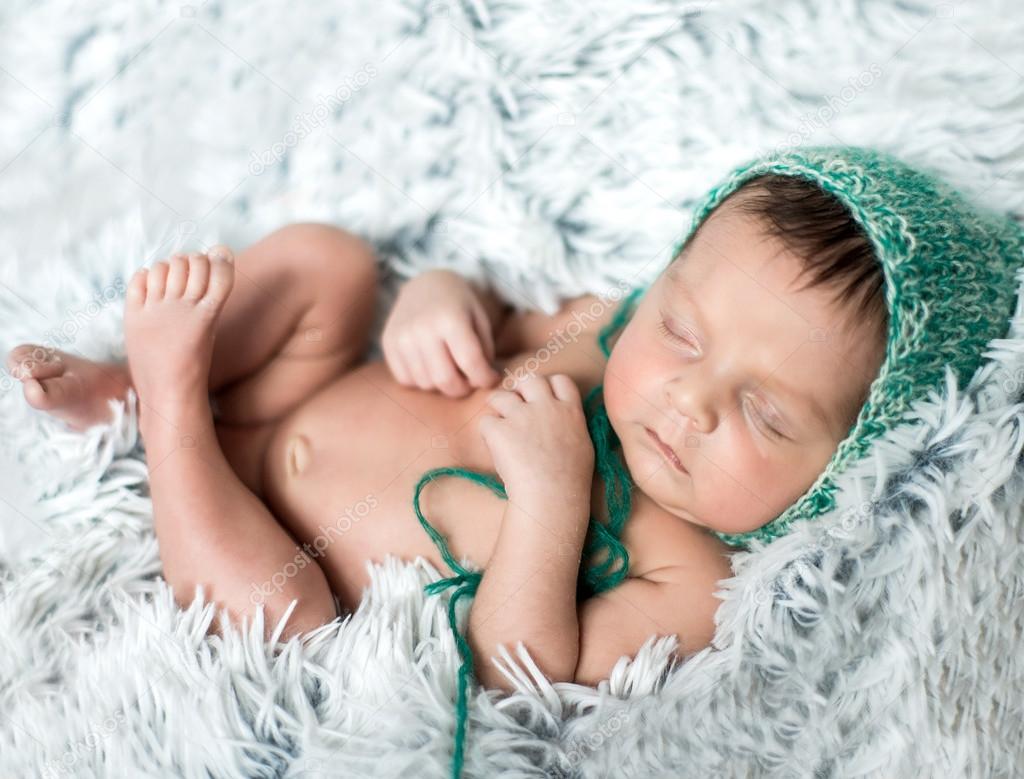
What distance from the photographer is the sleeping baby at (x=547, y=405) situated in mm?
1076

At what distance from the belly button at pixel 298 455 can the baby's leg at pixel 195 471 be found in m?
0.08

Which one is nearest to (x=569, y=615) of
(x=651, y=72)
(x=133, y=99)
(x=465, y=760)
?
(x=465, y=760)

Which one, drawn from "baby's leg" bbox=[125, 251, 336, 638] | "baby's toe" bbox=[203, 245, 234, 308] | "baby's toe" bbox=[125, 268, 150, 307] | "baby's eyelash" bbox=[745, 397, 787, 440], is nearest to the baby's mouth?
"baby's eyelash" bbox=[745, 397, 787, 440]

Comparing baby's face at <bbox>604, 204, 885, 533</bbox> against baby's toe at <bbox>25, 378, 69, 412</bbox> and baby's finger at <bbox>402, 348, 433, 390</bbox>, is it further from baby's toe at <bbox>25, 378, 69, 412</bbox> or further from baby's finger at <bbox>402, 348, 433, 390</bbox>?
baby's toe at <bbox>25, 378, 69, 412</bbox>

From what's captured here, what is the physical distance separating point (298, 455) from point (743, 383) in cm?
63

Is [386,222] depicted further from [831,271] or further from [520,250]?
[831,271]

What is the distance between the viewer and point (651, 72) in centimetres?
141

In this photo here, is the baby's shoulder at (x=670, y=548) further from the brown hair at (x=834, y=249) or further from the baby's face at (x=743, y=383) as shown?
the brown hair at (x=834, y=249)

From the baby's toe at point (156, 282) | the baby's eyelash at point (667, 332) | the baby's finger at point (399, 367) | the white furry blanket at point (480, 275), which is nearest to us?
the white furry blanket at point (480, 275)

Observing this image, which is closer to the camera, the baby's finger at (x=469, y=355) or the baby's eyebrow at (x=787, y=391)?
the baby's eyebrow at (x=787, y=391)

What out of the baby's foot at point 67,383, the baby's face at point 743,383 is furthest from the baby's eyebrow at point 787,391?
the baby's foot at point 67,383

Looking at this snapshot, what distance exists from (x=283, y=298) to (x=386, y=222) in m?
0.23

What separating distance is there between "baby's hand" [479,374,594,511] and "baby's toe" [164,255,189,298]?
434 mm

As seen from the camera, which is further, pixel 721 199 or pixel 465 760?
pixel 721 199
